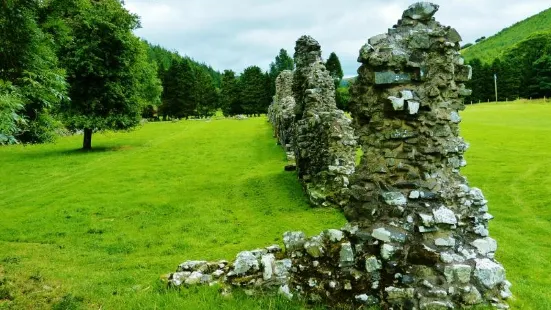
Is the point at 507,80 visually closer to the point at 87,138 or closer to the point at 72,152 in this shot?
the point at 87,138

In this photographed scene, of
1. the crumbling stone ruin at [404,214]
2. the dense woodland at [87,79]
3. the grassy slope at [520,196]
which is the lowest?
the grassy slope at [520,196]

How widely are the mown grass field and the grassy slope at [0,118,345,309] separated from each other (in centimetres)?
4

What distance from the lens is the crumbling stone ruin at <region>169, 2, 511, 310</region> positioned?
6.63 meters

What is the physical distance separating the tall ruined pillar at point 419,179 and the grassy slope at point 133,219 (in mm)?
2149

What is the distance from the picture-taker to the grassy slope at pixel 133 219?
8.53 metres

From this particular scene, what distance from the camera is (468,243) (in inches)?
274

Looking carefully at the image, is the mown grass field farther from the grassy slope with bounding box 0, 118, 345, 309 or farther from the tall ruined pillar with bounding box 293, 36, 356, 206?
the tall ruined pillar with bounding box 293, 36, 356, 206

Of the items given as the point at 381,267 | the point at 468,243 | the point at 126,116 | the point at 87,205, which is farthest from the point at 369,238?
the point at 126,116

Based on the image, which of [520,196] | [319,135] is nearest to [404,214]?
[319,135]

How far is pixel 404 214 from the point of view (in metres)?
7.02

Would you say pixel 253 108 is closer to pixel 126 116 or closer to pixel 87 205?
pixel 126 116

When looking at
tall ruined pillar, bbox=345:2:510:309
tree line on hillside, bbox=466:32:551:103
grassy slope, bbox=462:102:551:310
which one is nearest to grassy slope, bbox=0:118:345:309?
tall ruined pillar, bbox=345:2:510:309

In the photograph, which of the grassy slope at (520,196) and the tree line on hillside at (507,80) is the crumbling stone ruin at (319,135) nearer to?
the grassy slope at (520,196)

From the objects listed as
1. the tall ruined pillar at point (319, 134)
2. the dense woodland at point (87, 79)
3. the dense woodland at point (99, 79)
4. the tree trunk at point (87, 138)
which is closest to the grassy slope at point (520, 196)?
the tall ruined pillar at point (319, 134)
